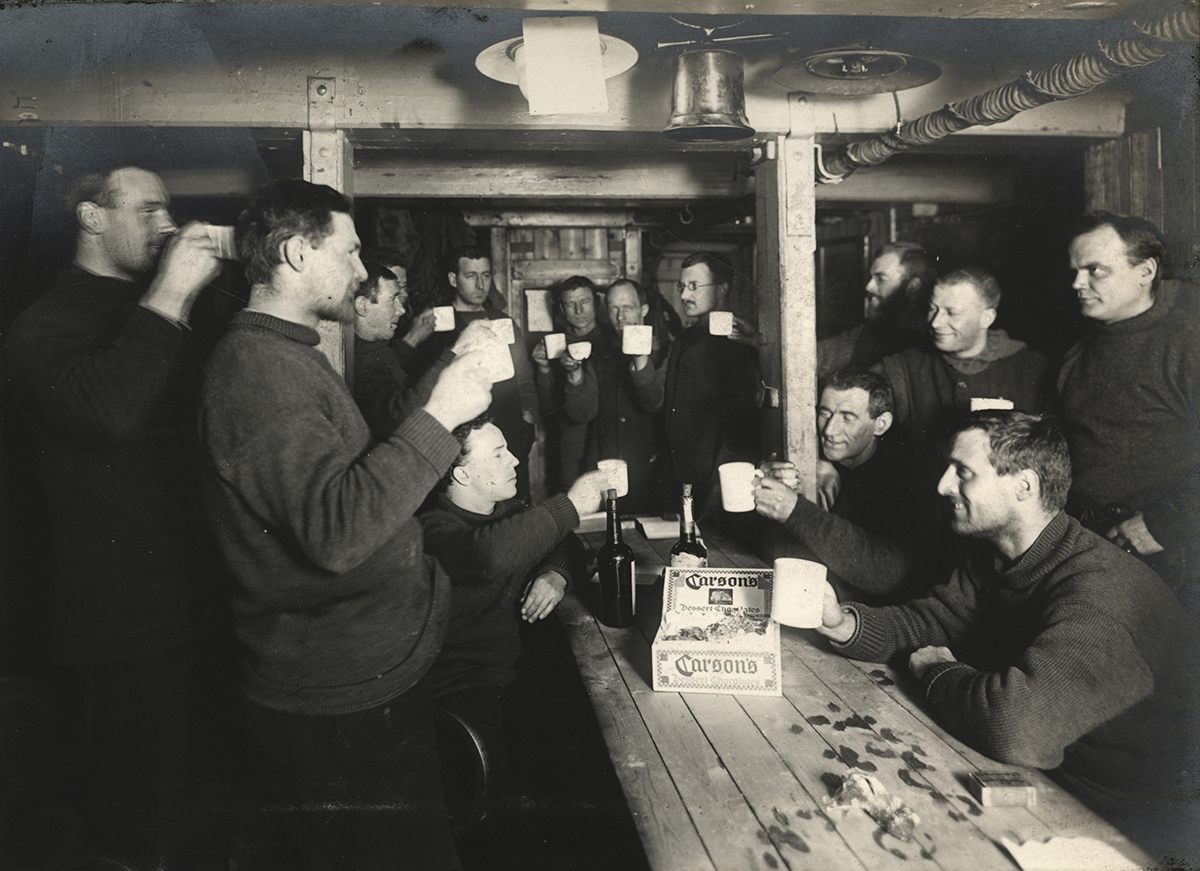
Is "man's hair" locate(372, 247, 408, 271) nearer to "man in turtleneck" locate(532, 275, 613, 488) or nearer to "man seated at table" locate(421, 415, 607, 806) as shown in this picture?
"man in turtleneck" locate(532, 275, 613, 488)

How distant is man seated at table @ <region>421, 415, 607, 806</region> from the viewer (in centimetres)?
243

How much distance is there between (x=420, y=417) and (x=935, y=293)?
2340mm

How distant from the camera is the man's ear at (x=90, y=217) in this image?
2008 millimetres

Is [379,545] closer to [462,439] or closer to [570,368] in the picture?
[462,439]

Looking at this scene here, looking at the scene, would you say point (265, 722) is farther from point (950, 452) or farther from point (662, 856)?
point (950, 452)

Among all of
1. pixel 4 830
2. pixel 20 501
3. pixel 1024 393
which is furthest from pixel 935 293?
pixel 4 830

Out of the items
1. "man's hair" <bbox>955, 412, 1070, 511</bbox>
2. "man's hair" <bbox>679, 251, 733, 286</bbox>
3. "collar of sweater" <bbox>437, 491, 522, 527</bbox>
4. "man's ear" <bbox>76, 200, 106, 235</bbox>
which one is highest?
"man's hair" <bbox>679, 251, 733, 286</bbox>

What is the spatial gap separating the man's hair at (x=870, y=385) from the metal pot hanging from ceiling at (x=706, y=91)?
40.3 inches

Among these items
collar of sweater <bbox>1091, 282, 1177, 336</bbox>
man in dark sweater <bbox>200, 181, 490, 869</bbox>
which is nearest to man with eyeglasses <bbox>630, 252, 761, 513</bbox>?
collar of sweater <bbox>1091, 282, 1177, 336</bbox>

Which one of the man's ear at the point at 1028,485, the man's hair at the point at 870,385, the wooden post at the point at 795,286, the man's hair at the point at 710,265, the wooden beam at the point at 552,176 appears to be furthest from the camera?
the wooden beam at the point at 552,176

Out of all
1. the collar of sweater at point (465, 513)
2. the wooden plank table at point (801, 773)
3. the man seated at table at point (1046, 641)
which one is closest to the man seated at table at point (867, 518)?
the man seated at table at point (1046, 641)

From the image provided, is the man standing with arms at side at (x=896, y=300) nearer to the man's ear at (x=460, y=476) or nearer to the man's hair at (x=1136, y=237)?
the man's hair at (x=1136, y=237)

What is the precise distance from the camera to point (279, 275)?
67.6 inches

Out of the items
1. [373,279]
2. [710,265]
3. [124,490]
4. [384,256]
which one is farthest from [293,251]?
[710,265]
